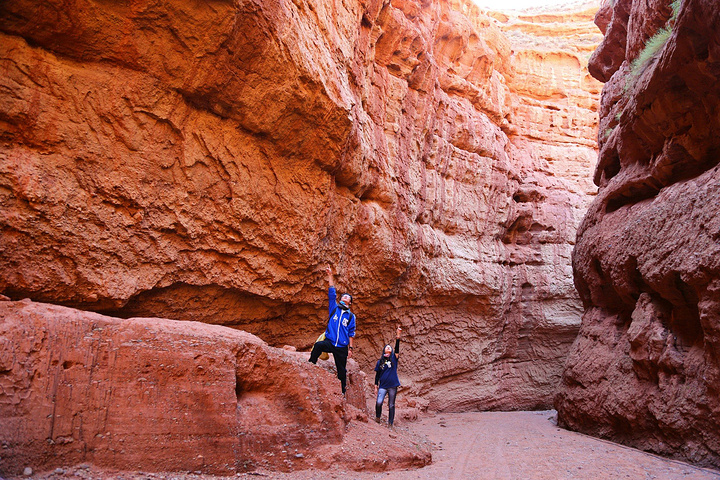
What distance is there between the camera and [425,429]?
980 cm

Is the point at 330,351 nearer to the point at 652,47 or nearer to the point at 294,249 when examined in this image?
the point at 294,249

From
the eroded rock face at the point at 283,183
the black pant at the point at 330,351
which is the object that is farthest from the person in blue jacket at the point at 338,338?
the eroded rock face at the point at 283,183

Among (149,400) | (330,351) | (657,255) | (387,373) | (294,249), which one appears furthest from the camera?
(294,249)

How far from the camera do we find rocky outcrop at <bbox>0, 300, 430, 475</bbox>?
388cm

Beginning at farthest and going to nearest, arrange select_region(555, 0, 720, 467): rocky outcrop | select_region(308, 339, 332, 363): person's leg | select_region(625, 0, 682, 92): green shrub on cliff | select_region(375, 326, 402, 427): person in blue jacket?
1. select_region(375, 326, 402, 427): person in blue jacket
2. select_region(625, 0, 682, 92): green shrub on cliff
3. select_region(555, 0, 720, 467): rocky outcrop
4. select_region(308, 339, 332, 363): person's leg

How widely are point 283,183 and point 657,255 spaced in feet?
20.4

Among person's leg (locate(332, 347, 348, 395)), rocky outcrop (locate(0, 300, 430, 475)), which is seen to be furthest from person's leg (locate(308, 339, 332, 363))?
rocky outcrop (locate(0, 300, 430, 475))

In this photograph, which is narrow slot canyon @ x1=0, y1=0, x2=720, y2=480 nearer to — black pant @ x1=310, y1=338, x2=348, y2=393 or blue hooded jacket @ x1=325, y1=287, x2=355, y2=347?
black pant @ x1=310, y1=338, x2=348, y2=393

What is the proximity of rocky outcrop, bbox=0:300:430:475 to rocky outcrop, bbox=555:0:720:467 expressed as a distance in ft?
15.7

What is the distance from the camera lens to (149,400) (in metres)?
4.34

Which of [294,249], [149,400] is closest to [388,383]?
[294,249]

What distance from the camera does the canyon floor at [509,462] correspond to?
4668mm

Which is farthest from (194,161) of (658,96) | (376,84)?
(658,96)

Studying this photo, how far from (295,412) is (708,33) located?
709 centimetres
